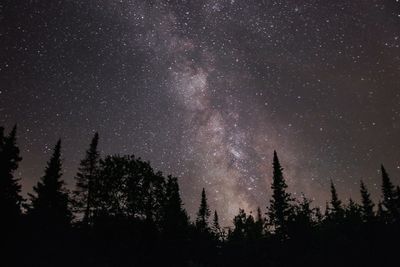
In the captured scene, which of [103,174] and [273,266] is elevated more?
[103,174]

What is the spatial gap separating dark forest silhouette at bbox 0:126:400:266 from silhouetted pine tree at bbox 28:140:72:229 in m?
0.10

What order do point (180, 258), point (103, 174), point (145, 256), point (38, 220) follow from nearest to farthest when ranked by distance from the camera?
point (38, 220) < point (145, 256) < point (180, 258) < point (103, 174)

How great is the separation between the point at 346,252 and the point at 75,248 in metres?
35.3

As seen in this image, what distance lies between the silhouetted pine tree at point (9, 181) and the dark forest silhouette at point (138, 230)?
0.21ft

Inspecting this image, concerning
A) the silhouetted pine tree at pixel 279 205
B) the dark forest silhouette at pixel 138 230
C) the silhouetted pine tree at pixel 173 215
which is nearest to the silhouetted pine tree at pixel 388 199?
the dark forest silhouette at pixel 138 230

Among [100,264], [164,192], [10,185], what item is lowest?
[100,264]

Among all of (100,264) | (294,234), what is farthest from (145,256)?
(294,234)

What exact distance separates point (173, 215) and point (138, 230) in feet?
19.8

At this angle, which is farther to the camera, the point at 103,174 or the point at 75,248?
Answer: the point at 103,174

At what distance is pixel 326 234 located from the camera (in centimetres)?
5481

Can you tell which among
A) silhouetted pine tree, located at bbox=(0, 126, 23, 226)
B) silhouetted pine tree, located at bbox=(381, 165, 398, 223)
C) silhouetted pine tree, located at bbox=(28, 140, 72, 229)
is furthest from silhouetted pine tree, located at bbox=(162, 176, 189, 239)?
silhouetted pine tree, located at bbox=(381, 165, 398, 223)

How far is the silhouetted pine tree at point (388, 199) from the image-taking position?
226 feet

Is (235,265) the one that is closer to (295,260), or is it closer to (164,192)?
(295,260)

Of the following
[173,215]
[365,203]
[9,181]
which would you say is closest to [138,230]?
[173,215]
